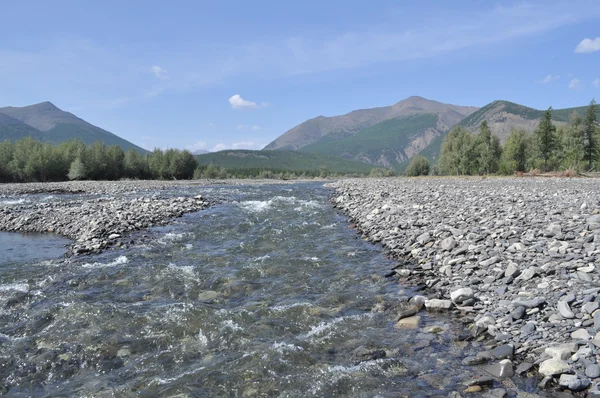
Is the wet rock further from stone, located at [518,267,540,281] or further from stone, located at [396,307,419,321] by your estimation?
stone, located at [518,267,540,281]

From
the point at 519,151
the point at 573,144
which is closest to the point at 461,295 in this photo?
the point at 573,144

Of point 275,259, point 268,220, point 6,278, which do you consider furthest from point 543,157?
point 6,278

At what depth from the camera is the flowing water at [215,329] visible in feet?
17.8

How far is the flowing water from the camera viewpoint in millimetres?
5414

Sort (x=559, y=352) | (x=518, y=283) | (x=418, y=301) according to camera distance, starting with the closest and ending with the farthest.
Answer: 1. (x=559, y=352)
2. (x=518, y=283)
3. (x=418, y=301)

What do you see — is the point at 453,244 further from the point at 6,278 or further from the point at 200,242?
the point at 6,278

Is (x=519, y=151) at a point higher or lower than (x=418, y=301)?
higher

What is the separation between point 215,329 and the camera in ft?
23.4

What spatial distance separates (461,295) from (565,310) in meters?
1.95

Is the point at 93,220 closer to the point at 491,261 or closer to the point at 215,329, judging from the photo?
the point at 215,329

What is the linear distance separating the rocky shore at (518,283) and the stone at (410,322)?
0.02m

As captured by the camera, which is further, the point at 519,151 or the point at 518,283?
the point at 519,151

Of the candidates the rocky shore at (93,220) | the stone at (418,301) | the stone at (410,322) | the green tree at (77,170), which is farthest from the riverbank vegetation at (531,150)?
the green tree at (77,170)

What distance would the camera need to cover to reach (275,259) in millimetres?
12156
